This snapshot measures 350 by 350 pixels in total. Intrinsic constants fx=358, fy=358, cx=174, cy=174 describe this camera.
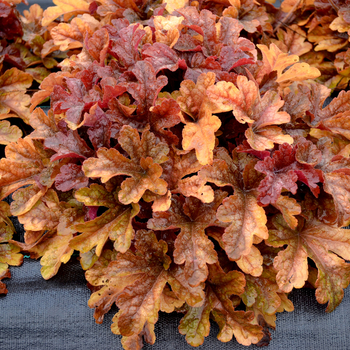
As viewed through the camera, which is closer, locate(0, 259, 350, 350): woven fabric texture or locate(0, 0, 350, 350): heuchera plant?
locate(0, 0, 350, 350): heuchera plant

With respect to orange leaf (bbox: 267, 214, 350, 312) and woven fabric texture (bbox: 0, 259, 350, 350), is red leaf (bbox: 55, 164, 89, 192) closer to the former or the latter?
woven fabric texture (bbox: 0, 259, 350, 350)

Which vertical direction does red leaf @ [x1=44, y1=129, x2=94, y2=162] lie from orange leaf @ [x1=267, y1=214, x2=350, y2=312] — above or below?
above

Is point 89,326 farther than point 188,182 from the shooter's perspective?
Yes

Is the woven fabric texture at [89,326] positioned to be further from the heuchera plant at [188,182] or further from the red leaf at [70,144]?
the red leaf at [70,144]

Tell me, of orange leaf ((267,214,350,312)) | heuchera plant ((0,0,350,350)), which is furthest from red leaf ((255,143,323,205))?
orange leaf ((267,214,350,312))

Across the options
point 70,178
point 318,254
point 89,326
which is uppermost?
point 70,178

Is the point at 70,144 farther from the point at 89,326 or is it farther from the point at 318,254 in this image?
the point at 318,254

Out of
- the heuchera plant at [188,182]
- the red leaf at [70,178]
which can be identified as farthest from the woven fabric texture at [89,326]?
the red leaf at [70,178]

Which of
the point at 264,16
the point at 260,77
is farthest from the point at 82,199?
the point at 264,16

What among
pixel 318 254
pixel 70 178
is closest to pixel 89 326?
pixel 70 178
